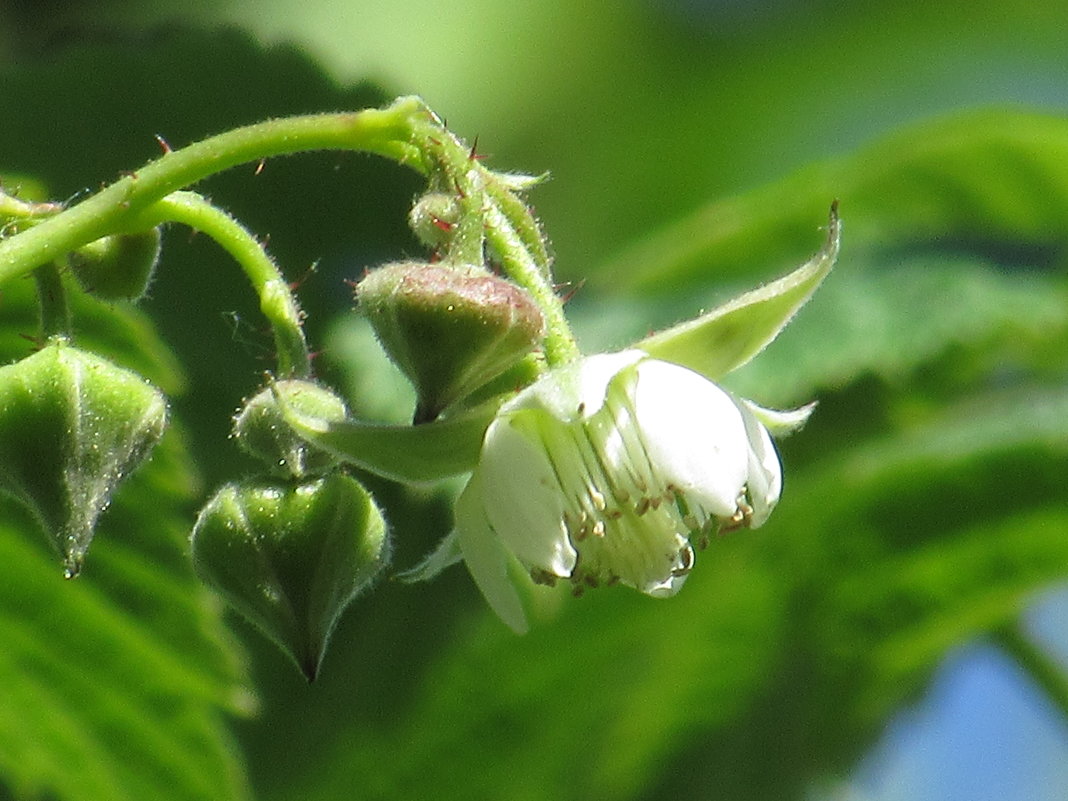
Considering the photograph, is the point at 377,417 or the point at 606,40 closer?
the point at 377,417

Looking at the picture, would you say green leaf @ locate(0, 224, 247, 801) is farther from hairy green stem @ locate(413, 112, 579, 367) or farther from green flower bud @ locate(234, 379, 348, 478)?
hairy green stem @ locate(413, 112, 579, 367)

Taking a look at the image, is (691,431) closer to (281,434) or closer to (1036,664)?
(281,434)

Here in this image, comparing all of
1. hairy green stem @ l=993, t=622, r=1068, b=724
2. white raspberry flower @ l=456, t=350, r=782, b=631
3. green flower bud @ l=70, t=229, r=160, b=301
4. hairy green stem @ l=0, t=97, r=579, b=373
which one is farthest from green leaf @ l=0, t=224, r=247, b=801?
hairy green stem @ l=993, t=622, r=1068, b=724

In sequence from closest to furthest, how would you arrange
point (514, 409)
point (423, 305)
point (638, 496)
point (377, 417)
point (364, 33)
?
point (423, 305) < point (514, 409) < point (638, 496) < point (377, 417) < point (364, 33)

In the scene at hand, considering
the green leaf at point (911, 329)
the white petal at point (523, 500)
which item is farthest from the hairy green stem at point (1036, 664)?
the white petal at point (523, 500)

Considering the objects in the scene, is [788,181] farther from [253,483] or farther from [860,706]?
[253,483]

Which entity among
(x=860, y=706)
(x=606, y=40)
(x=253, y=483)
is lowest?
(x=860, y=706)

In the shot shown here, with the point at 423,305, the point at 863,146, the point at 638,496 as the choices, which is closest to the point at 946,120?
the point at 863,146
